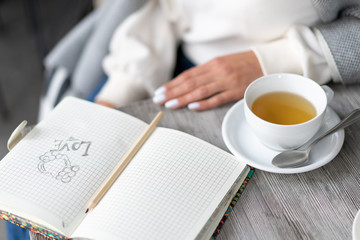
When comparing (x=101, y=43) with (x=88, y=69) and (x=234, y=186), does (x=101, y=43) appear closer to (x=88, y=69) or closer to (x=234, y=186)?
(x=88, y=69)

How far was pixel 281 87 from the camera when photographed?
62 cm

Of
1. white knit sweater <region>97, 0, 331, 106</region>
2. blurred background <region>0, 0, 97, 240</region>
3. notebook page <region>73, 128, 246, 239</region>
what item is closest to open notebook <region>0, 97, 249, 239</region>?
notebook page <region>73, 128, 246, 239</region>

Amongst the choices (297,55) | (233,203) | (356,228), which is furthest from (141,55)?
(356,228)

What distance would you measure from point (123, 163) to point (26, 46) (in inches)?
58.1

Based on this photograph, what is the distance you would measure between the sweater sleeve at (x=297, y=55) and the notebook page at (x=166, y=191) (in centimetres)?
21

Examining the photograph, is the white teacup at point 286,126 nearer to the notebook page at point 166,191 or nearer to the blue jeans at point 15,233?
the notebook page at point 166,191

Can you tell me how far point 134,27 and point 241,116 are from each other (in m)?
0.36

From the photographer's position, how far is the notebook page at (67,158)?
532mm

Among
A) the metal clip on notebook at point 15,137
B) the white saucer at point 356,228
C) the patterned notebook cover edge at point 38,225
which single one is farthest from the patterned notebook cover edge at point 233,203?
the metal clip on notebook at point 15,137

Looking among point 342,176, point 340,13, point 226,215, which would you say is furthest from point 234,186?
point 340,13

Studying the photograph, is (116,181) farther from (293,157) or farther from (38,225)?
(293,157)

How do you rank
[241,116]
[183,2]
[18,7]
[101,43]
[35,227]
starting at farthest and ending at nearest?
[18,7] → [101,43] → [183,2] → [241,116] → [35,227]

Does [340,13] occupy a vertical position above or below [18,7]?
above

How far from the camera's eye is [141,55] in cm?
87
